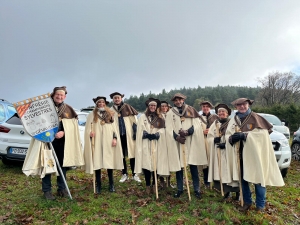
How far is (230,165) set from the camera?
5.06m

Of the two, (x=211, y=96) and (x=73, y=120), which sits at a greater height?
(x=211, y=96)

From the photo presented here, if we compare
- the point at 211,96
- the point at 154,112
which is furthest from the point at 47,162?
the point at 211,96

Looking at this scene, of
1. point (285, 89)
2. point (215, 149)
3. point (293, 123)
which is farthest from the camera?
point (285, 89)

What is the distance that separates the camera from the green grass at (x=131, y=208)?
4516mm

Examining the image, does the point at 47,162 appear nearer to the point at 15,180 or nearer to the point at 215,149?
the point at 15,180

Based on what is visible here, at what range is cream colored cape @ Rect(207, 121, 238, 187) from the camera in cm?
508

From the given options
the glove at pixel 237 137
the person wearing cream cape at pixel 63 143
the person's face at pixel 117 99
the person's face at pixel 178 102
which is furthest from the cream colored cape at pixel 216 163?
the person wearing cream cape at pixel 63 143

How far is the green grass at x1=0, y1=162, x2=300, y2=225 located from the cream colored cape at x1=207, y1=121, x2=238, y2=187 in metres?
0.49

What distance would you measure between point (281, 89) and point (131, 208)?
4871 centimetres

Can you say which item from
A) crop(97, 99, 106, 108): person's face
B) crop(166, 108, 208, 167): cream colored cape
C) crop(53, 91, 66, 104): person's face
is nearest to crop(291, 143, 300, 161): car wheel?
crop(166, 108, 208, 167): cream colored cape

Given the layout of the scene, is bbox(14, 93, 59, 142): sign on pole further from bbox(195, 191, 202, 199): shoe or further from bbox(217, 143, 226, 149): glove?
bbox(217, 143, 226, 149): glove

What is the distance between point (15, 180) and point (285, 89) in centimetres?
4917

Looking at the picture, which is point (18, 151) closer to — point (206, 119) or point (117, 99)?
point (117, 99)

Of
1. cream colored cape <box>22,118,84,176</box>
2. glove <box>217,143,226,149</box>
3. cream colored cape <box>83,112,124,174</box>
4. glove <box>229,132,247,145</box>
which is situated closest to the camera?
glove <box>229,132,247,145</box>
